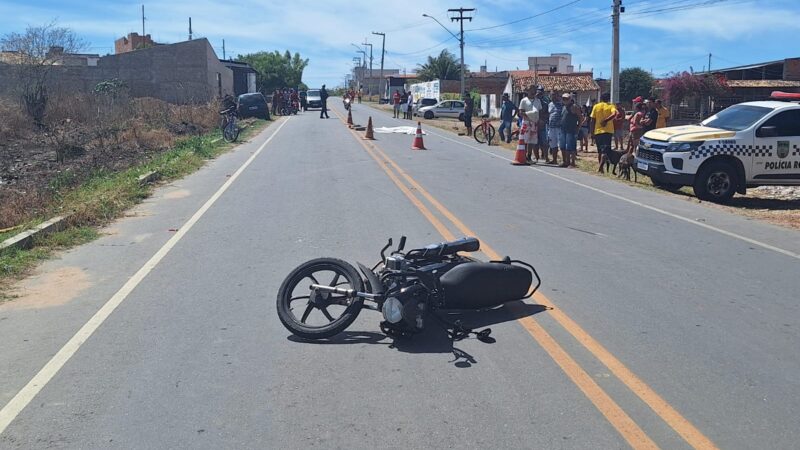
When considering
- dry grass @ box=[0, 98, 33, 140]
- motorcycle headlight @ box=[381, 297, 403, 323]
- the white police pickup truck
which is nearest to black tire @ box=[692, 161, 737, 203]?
the white police pickup truck

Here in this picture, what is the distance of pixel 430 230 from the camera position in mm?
9953

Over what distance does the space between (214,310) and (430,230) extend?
4.02 m

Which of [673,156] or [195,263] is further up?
[673,156]

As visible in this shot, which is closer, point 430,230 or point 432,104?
point 430,230

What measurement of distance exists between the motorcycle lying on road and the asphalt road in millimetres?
161

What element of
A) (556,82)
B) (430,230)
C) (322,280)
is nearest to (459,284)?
(322,280)

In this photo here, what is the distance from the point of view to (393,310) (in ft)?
18.3

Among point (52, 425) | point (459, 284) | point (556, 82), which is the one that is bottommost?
point (52, 425)

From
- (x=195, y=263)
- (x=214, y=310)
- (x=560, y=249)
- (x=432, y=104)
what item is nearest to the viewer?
(x=214, y=310)

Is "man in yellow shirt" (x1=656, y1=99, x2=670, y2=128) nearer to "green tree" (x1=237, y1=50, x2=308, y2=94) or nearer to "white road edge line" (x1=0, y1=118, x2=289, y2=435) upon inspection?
"white road edge line" (x1=0, y1=118, x2=289, y2=435)

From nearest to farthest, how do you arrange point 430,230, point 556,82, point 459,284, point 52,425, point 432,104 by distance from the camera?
1. point 52,425
2. point 459,284
3. point 430,230
4. point 432,104
5. point 556,82

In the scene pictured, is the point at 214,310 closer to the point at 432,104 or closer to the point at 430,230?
the point at 430,230

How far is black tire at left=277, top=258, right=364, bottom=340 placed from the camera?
5.77 metres

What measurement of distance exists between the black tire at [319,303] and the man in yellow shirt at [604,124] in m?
13.1
